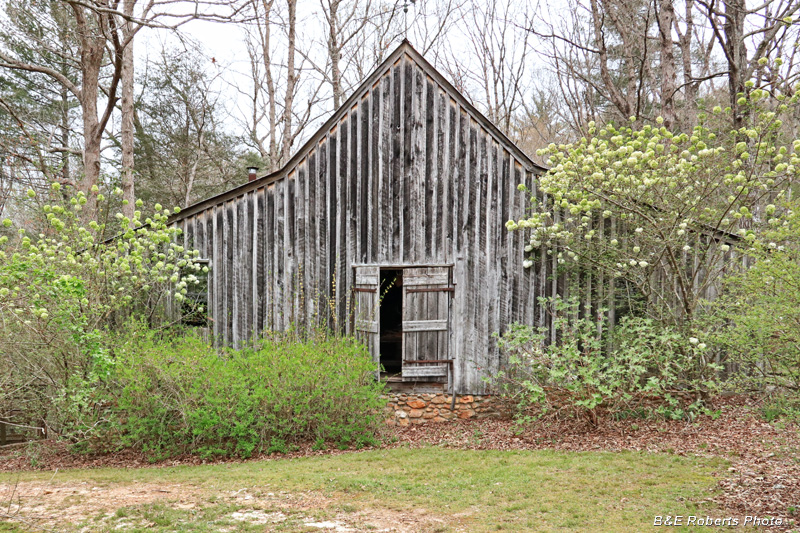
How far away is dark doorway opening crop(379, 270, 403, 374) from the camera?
12.5 m

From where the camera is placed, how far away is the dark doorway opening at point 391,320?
1254 cm

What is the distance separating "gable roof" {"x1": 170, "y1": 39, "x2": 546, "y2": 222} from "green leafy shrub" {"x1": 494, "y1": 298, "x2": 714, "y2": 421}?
2.63m

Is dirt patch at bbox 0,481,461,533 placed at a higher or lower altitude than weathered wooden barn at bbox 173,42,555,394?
lower

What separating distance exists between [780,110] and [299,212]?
262 inches

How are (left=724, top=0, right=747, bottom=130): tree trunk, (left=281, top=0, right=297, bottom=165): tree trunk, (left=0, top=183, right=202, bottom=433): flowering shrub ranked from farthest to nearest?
(left=281, top=0, right=297, bottom=165): tree trunk, (left=724, top=0, right=747, bottom=130): tree trunk, (left=0, top=183, right=202, bottom=433): flowering shrub

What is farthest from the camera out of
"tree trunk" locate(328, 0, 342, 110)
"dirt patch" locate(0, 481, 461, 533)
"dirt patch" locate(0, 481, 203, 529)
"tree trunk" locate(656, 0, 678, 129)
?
"tree trunk" locate(328, 0, 342, 110)

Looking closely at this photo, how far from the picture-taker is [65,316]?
6891mm

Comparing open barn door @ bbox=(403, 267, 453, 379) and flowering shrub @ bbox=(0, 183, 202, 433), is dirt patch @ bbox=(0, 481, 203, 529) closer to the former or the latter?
flowering shrub @ bbox=(0, 183, 202, 433)

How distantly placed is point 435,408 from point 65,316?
535cm

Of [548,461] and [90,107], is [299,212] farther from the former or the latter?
[90,107]

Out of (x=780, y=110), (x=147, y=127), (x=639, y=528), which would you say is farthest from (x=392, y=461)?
(x=147, y=127)

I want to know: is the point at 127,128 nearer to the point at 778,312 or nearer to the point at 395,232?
the point at 395,232

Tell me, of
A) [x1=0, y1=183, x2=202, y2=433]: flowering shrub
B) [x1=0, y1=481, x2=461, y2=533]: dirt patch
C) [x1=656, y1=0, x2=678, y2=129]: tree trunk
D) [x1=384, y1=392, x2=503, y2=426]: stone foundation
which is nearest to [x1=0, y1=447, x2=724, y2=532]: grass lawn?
[x1=0, y1=481, x2=461, y2=533]: dirt patch

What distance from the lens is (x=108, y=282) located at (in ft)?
25.8
